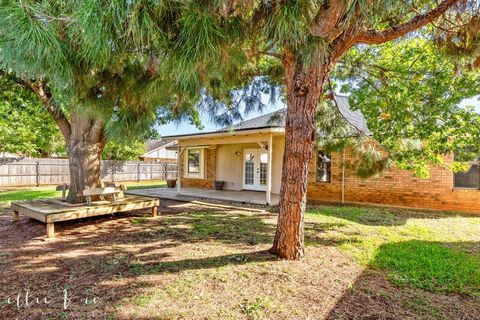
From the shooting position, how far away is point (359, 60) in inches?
271

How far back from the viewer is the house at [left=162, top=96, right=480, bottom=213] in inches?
368

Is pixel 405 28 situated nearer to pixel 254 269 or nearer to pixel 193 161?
pixel 254 269

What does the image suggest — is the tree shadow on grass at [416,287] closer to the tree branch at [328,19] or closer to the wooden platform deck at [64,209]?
the tree branch at [328,19]

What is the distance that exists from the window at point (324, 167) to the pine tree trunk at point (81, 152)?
8.36 meters

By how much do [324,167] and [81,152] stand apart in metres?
8.84

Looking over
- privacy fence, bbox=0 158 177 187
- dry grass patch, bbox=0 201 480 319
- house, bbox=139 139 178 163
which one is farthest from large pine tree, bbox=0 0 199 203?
house, bbox=139 139 178 163

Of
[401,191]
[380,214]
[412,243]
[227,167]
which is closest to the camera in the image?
[412,243]

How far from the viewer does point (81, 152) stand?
6.85m

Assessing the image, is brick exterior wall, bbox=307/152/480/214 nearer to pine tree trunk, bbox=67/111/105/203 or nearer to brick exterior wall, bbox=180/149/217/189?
brick exterior wall, bbox=180/149/217/189

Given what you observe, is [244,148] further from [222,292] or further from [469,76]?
[222,292]

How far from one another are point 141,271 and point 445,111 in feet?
21.4

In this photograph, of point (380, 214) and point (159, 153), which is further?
point (159, 153)

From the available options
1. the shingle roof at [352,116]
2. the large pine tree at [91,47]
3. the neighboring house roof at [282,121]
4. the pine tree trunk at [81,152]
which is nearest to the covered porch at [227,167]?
the neighboring house roof at [282,121]

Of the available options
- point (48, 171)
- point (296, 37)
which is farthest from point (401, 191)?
point (48, 171)
